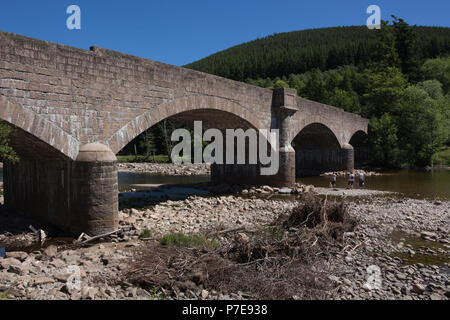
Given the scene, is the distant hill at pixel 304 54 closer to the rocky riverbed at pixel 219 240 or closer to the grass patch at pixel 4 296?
the rocky riverbed at pixel 219 240

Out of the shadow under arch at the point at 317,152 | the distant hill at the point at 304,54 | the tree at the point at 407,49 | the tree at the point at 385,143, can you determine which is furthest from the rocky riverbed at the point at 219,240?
the distant hill at the point at 304,54

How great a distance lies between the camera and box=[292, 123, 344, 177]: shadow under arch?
30.0 m

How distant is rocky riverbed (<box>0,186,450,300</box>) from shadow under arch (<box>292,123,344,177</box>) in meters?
17.1

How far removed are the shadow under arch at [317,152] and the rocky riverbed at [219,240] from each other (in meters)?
17.1

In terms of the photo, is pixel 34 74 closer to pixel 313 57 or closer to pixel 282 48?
pixel 313 57

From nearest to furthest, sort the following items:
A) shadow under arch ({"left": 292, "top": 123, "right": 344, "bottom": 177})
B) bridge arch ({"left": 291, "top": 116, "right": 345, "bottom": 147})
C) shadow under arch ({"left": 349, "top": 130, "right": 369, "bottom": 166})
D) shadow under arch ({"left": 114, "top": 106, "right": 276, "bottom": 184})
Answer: shadow under arch ({"left": 114, "top": 106, "right": 276, "bottom": 184}), bridge arch ({"left": 291, "top": 116, "right": 345, "bottom": 147}), shadow under arch ({"left": 292, "top": 123, "right": 344, "bottom": 177}), shadow under arch ({"left": 349, "top": 130, "right": 369, "bottom": 166})

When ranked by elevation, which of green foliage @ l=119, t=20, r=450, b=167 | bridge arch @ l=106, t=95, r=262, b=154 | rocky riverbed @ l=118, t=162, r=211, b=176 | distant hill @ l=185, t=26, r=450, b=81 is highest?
distant hill @ l=185, t=26, r=450, b=81

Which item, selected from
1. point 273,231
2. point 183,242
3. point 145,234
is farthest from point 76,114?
point 273,231

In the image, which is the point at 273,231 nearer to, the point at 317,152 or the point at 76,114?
the point at 76,114

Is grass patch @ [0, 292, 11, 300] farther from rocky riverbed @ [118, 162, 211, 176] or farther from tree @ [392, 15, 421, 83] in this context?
tree @ [392, 15, 421, 83]

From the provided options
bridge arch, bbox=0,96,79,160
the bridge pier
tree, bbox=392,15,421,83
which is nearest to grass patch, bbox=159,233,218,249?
the bridge pier

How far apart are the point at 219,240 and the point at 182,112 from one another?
670 centimetres

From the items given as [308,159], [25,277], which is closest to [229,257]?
[25,277]
